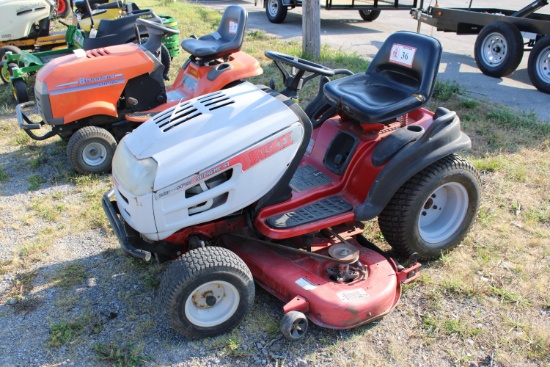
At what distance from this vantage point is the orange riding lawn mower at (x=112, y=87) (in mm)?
4688

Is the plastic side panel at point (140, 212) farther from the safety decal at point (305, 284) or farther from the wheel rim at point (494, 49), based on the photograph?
the wheel rim at point (494, 49)

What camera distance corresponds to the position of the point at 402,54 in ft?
11.1

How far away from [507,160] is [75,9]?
6.32m

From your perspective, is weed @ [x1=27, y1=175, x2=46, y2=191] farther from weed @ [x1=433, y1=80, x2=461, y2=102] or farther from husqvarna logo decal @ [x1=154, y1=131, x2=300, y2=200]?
weed @ [x1=433, y1=80, x2=461, y2=102]

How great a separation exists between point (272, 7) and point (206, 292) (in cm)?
1006

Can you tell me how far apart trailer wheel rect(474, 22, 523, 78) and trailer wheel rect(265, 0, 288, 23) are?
16.6 ft

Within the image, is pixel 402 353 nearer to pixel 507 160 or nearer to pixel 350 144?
pixel 350 144

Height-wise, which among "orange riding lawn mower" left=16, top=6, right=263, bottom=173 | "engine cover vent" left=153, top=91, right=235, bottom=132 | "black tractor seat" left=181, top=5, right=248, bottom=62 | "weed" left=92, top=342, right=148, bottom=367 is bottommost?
"weed" left=92, top=342, right=148, bottom=367

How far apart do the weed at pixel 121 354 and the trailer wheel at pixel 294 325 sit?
0.72 m

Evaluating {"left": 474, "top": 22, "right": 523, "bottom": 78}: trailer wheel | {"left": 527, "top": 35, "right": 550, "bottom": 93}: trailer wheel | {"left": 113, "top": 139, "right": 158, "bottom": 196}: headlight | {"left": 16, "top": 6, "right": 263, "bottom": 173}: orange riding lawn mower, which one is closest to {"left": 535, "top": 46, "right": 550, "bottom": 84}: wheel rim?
{"left": 527, "top": 35, "right": 550, "bottom": 93}: trailer wheel

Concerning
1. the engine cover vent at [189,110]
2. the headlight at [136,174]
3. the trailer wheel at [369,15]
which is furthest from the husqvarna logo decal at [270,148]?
the trailer wheel at [369,15]

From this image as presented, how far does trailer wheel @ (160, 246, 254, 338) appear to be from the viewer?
2.65 m

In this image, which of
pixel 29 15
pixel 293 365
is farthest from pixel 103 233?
pixel 29 15

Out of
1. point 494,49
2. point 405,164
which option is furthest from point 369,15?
point 405,164
